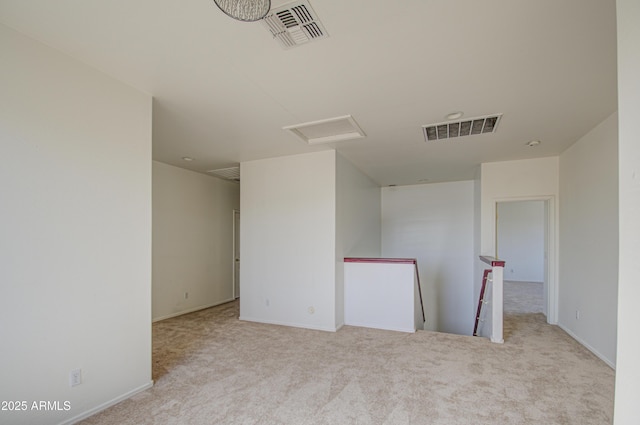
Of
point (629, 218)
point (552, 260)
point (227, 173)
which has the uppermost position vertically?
point (227, 173)

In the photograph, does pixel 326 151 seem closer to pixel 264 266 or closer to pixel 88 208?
pixel 264 266

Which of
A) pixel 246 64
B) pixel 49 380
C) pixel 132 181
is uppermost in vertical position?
pixel 246 64

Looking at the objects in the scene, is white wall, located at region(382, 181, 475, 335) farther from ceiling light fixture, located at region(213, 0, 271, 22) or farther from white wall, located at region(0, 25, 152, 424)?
ceiling light fixture, located at region(213, 0, 271, 22)

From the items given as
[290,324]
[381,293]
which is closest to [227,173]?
[290,324]

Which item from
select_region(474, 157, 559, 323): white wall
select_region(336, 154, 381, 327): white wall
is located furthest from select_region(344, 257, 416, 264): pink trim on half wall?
select_region(474, 157, 559, 323): white wall

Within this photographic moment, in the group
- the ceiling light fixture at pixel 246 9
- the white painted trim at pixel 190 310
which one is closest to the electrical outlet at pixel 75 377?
the ceiling light fixture at pixel 246 9

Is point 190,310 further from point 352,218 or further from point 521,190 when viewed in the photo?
point 521,190

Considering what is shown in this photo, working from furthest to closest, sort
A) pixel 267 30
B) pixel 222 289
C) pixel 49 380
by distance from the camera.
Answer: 1. pixel 222 289
2. pixel 49 380
3. pixel 267 30

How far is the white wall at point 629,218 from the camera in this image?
0.90m

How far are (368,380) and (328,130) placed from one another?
2.70 m

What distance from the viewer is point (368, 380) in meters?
2.76

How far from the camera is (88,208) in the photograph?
7.22 feet

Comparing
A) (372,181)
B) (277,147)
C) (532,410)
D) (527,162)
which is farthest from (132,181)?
(527,162)

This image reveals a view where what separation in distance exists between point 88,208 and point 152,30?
1331 millimetres
